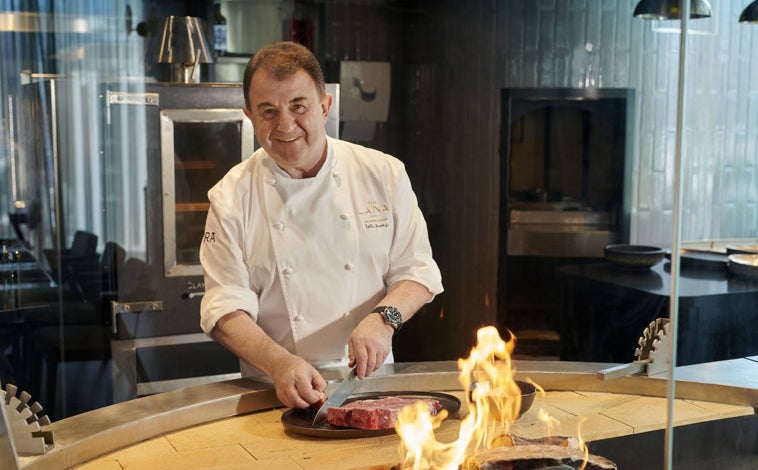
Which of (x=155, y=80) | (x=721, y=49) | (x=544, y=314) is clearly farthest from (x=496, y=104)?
(x=721, y=49)

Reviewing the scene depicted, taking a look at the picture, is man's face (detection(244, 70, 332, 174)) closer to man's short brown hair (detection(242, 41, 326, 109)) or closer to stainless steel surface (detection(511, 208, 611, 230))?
man's short brown hair (detection(242, 41, 326, 109))

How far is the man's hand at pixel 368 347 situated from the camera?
75.5 inches

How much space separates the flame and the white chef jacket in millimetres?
360

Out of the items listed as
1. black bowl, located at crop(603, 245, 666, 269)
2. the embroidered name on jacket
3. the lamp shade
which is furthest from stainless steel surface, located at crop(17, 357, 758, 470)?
the lamp shade

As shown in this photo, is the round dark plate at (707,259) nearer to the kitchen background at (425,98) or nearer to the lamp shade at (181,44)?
the kitchen background at (425,98)

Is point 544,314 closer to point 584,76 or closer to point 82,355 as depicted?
point 584,76

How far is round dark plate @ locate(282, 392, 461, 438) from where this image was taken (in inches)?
66.6

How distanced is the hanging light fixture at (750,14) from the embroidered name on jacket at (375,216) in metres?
1.24

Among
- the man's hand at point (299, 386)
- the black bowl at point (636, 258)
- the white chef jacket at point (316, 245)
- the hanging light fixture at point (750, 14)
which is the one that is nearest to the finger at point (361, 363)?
the man's hand at point (299, 386)

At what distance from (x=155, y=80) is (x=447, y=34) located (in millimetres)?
1870

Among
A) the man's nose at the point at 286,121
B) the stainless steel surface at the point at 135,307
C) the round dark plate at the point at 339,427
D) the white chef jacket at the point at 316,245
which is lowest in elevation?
the stainless steel surface at the point at 135,307

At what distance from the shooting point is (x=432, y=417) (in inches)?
68.5

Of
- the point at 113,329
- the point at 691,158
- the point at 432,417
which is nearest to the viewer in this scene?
the point at 691,158

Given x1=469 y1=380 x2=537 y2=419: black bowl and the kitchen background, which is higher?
the kitchen background
